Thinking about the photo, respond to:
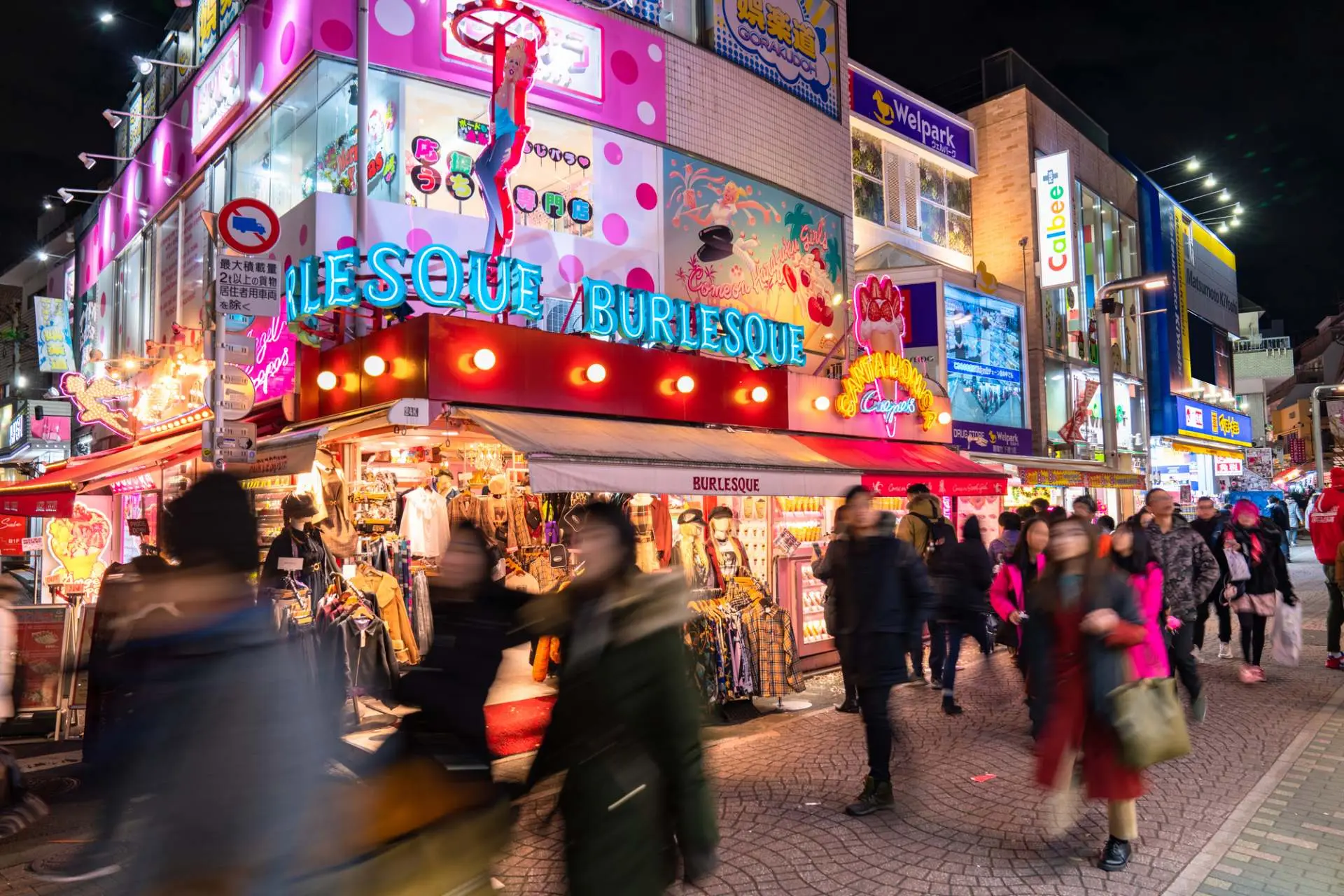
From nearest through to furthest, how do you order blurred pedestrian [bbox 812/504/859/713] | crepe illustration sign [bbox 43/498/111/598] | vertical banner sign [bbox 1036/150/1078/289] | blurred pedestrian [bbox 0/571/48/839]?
1. blurred pedestrian [bbox 0/571/48/839]
2. blurred pedestrian [bbox 812/504/859/713]
3. crepe illustration sign [bbox 43/498/111/598]
4. vertical banner sign [bbox 1036/150/1078/289]

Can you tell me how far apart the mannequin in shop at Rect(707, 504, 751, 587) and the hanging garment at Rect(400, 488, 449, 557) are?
3.09 m

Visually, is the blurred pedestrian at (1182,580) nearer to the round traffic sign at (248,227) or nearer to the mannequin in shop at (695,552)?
the mannequin in shop at (695,552)

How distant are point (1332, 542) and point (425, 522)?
32.8 feet

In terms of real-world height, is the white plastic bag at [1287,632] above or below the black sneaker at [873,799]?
above

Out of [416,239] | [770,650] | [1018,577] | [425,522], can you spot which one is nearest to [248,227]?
[416,239]

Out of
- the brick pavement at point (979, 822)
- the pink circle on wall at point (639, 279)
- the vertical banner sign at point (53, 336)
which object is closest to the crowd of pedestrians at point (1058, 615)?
the brick pavement at point (979, 822)

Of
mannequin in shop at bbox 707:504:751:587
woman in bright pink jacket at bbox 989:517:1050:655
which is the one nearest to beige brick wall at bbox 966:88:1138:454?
woman in bright pink jacket at bbox 989:517:1050:655

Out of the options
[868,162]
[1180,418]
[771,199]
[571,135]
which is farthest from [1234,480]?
[571,135]

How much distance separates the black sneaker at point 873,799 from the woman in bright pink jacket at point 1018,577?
2.79m

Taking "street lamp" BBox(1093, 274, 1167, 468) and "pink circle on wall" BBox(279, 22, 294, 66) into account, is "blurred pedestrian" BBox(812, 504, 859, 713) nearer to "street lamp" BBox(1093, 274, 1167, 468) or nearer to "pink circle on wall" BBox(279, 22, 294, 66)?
"pink circle on wall" BBox(279, 22, 294, 66)

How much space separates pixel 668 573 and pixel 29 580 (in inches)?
889

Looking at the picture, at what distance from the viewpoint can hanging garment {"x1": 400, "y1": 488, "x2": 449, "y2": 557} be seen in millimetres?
9328

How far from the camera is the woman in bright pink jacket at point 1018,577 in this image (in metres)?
7.36

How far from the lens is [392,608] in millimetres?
8336
